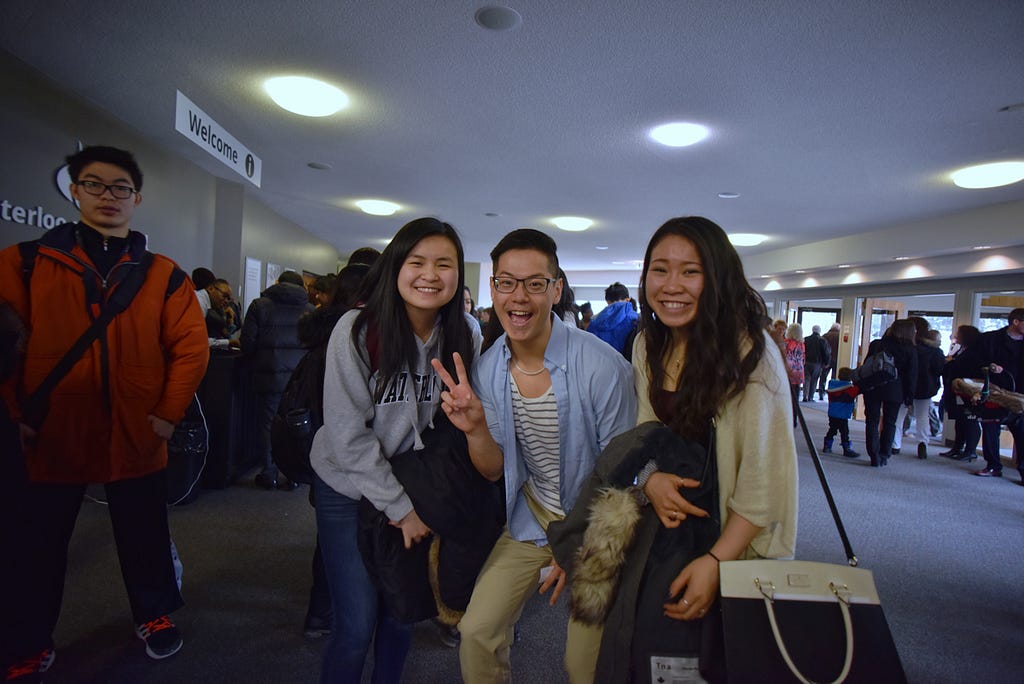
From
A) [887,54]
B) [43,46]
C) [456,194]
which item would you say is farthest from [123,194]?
[456,194]

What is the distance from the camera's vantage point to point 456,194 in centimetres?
776

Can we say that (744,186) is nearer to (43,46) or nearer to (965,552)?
(965,552)

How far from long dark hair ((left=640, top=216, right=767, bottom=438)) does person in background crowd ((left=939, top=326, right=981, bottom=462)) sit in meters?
6.53

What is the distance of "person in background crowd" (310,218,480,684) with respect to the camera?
1.47 m

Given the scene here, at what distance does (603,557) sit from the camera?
121cm

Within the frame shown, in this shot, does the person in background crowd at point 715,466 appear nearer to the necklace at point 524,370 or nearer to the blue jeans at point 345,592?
the necklace at point 524,370

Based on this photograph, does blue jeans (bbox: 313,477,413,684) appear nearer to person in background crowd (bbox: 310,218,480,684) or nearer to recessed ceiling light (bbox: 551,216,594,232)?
person in background crowd (bbox: 310,218,480,684)

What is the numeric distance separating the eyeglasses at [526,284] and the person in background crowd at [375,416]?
17cm

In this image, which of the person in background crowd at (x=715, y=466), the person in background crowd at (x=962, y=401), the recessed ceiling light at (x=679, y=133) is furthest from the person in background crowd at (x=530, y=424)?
the person in background crowd at (x=962, y=401)

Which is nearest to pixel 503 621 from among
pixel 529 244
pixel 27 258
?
pixel 529 244

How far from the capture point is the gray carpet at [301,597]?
212cm

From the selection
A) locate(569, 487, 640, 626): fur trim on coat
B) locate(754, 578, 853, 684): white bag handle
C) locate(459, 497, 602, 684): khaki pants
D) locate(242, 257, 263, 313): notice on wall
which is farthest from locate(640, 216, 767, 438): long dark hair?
locate(242, 257, 263, 313): notice on wall

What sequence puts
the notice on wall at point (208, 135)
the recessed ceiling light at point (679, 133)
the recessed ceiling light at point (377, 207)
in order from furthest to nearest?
1. the recessed ceiling light at point (377, 207)
2. the recessed ceiling light at point (679, 133)
3. the notice on wall at point (208, 135)

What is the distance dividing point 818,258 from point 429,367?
1127 centimetres
